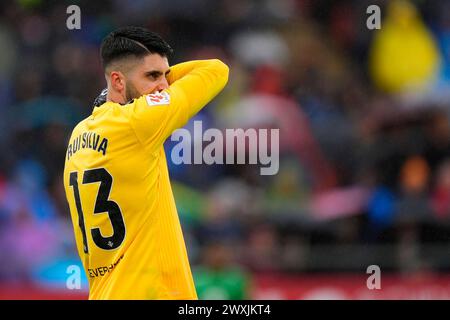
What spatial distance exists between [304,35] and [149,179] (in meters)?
7.82

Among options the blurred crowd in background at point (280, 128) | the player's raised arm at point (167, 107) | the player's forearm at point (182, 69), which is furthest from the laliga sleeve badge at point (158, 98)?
the blurred crowd in background at point (280, 128)

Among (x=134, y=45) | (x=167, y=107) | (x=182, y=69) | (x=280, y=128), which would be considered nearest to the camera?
(x=167, y=107)

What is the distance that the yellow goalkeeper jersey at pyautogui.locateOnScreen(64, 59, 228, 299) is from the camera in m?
4.61

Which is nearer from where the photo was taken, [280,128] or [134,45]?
[134,45]

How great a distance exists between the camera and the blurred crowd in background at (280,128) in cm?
987

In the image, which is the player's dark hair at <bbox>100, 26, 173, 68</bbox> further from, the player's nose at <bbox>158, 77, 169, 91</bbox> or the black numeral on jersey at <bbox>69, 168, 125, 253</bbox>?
the black numeral on jersey at <bbox>69, 168, 125, 253</bbox>

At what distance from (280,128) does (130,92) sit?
6.06 m

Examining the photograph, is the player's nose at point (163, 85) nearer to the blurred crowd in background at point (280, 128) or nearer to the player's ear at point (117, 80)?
the player's ear at point (117, 80)

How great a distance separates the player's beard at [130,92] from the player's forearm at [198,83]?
165mm

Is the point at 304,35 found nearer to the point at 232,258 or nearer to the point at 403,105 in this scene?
the point at 403,105

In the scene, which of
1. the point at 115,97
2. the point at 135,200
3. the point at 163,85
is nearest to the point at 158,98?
the point at 163,85

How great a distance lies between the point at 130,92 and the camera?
4754 millimetres

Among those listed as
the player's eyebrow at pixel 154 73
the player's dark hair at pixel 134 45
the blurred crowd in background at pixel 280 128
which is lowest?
the player's eyebrow at pixel 154 73

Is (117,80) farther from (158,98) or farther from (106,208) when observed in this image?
(106,208)
